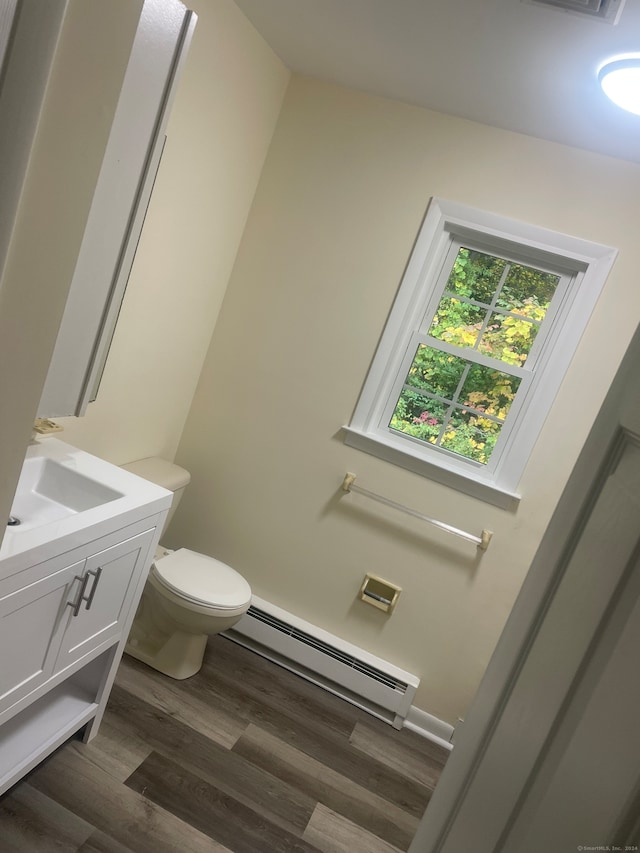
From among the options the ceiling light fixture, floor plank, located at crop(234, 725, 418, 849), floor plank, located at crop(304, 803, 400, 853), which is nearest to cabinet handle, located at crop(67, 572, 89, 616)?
floor plank, located at crop(234, 725, 418, 849)

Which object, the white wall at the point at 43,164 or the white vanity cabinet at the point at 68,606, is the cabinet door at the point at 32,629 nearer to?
the white vanity cabinet at the point at 68,606

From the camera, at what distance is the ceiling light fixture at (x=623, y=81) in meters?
1.79

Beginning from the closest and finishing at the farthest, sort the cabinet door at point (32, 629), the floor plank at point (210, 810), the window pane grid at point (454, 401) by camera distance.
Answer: the cabinet door at point (32, 629) < the floor plank at point (210, 810) < the window pane grid at point (454, 401)

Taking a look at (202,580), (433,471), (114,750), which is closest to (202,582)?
(202,580)

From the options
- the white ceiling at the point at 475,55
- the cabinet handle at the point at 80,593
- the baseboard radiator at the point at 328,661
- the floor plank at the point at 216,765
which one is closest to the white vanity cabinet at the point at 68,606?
the cabinet handle at the point at 80,593

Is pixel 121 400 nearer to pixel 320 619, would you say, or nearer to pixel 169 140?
pixel 169 140

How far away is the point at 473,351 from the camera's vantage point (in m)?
2.80

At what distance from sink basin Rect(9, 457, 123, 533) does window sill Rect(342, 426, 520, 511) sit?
1207 millimetres

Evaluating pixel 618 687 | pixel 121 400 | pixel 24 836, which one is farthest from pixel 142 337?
pixel 618 687

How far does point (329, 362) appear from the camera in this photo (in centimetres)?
289

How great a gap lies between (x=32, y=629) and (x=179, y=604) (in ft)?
2.87

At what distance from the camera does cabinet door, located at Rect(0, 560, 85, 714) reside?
5.04 feet

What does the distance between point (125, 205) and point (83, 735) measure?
175cm

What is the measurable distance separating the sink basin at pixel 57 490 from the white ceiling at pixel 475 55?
5.58 ft
